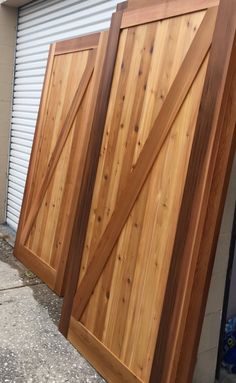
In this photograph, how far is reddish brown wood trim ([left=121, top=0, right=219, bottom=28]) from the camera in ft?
8.08

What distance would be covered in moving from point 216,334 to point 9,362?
153cm

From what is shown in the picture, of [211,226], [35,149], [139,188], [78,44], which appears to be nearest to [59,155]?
[35,149]

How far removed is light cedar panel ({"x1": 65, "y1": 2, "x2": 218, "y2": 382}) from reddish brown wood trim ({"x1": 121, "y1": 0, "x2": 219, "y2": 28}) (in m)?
0.01

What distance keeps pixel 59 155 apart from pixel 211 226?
98.2 inches

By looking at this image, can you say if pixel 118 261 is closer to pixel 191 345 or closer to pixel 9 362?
pixel 191 345

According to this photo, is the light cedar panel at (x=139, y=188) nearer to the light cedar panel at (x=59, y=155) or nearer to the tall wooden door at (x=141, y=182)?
the tall wooden door at (x=141, y=182)

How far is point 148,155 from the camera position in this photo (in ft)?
8.85

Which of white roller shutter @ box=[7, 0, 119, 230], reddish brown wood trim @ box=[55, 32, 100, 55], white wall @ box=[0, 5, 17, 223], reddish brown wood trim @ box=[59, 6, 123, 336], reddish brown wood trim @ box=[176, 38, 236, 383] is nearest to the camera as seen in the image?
reddish brown wood trim @ box=[176, 38, 236, 383]

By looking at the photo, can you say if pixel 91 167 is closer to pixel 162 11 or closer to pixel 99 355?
pixel 162 11

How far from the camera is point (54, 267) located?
4.22 metres

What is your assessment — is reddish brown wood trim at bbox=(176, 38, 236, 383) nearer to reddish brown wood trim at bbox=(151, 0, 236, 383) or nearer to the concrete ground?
reddish brown wood trim at bbox=(151, 0, 236, 383)

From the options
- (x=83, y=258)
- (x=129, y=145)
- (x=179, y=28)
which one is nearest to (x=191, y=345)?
(x=83, y=258)

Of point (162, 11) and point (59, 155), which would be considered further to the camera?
point (59, 155)

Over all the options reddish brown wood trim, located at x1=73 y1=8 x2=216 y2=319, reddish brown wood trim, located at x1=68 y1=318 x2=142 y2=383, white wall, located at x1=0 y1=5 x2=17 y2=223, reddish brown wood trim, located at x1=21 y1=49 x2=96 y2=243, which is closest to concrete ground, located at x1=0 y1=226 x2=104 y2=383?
reddish brown wood trim, located at x1=68 y1=318 x2=142 y2=383
